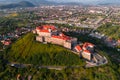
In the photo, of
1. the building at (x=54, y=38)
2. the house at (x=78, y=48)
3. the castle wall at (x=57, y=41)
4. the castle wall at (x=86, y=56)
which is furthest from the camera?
the castle wall at (x=57, y=41)

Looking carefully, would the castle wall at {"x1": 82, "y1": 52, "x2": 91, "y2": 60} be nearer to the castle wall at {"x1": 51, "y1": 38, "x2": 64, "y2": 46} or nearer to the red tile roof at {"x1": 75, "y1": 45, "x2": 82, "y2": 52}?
the red tile roof at {"x1": 75, "y1": 45, "x2": 82, "y2": 52}

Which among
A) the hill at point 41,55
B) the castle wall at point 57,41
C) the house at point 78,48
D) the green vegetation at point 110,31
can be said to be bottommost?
the green vegetation at point 110,31

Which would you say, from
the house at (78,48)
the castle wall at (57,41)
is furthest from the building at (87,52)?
the castle wall at (57,41)

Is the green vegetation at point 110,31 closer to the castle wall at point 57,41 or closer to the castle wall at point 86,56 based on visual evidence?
the castle wall at point 57,41

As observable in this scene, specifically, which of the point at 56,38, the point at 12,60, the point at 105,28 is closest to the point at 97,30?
the point at 105,28

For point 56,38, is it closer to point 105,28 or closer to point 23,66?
point 23,66
